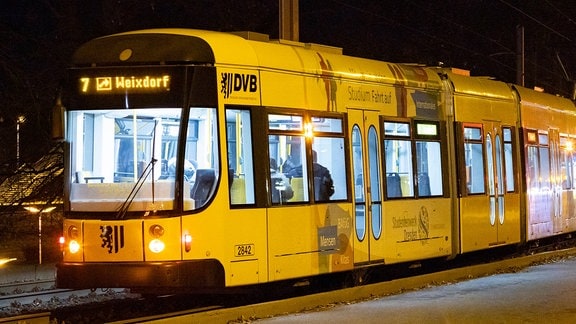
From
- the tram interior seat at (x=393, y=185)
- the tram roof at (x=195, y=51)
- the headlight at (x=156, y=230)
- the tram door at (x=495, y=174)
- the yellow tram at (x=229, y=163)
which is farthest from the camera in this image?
the tram door at (x=495, y=174)

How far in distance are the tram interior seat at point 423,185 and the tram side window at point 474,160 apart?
4.96ft

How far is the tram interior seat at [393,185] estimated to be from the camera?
14.6m

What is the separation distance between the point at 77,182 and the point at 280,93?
2864 millimetres

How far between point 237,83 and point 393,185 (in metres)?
3.95

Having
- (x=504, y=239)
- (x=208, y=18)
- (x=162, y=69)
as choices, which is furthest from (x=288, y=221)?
(x=208, y=18)

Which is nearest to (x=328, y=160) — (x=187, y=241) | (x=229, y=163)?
(x=229, y=163)

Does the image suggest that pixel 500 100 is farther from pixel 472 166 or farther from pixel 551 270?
pixel 551 270

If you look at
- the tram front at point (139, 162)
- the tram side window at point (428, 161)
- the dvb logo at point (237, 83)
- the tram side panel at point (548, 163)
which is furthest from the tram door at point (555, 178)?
the tram front at point (139, 162)

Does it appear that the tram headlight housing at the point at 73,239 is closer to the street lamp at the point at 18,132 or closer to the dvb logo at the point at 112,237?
the dvb logo at the point at 112,237

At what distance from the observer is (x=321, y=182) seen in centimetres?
1314

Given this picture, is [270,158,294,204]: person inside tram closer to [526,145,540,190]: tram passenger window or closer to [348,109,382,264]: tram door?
[348,109,382,264]: tram door

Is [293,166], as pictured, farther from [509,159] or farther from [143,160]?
[509,159]

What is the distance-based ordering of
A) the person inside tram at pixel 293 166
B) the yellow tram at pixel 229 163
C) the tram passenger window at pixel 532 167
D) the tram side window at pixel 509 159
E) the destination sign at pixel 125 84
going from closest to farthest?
the yellow tram at pixel 229 163 < the destination sign at pixel 125 84 < the person inside tram at pixel 293 166 < the tram side window at pixel 509 159 < the tram passenger window at pixel 532 167

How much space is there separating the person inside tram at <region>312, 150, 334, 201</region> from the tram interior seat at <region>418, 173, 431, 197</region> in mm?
2618
